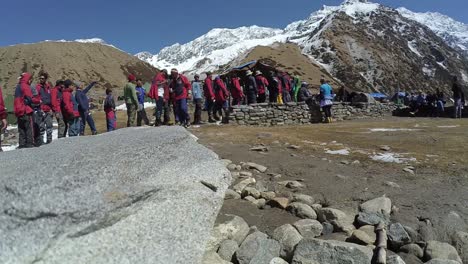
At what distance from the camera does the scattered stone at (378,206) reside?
→ 592cm

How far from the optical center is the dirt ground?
19.9 ft

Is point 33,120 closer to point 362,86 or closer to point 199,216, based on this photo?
point 199,216

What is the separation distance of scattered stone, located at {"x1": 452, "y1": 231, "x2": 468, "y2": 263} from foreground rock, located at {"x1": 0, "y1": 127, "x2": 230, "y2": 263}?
2.98m

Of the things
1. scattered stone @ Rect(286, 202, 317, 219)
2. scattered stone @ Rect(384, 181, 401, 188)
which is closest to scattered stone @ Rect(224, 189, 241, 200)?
scattered stone @ Rect(286, 202, 317, 219)

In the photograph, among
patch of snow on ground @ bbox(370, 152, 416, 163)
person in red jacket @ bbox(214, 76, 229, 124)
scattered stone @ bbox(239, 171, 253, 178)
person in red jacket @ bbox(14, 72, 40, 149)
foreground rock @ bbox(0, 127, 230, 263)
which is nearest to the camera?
foreground rock @ bbox(0, 127, 230, 263)

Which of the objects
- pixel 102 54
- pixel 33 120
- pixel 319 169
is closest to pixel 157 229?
pixel 319 169

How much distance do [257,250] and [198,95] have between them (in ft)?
40.8

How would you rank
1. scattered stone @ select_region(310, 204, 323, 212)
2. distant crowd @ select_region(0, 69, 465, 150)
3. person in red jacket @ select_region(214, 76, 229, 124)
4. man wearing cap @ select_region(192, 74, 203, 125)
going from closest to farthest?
scattered stone @ select_region(310, 204, 323, 212) → distant crowd @ select_region(0, 69, 465, 150) → man wearing cap @ select_region(192, 74, 203, 125) → person in red jacket @ select_region(214, 76, 229, 124)

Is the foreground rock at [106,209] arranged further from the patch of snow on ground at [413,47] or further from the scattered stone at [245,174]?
the patch of snow on ground at [413,47]

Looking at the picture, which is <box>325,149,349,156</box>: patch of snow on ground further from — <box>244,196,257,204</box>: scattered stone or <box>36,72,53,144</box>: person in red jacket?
<box>36,72,53,144</box>: person in red jacket

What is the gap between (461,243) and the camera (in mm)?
5152

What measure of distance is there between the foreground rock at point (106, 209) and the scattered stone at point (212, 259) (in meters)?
0.25

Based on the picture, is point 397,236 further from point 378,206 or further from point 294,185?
point 294,185

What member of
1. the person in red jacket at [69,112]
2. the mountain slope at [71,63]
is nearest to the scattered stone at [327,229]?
the person in red jacket at [69,112]
